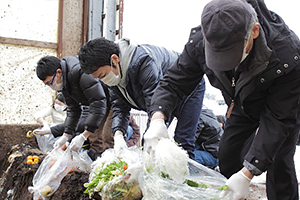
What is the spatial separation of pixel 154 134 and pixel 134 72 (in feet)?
2.62

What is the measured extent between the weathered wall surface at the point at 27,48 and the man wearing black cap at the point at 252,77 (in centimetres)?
489

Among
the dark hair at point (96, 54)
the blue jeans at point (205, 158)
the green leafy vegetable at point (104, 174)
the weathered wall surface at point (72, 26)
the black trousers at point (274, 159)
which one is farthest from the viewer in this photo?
the weathered wall surface at point (72, 26)

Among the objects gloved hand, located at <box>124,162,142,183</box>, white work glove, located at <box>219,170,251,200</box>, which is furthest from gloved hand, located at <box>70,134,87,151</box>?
white work glove, located at <box>219,170,251,200</box>

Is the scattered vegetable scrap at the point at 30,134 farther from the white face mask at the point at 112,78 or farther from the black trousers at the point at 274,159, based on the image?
the black trousers at the point at 274,159

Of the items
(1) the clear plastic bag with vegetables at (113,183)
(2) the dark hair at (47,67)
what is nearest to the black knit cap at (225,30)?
(1) the clear plastic bag with vegetables at (113,183)

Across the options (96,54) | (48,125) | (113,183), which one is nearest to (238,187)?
(113,183)

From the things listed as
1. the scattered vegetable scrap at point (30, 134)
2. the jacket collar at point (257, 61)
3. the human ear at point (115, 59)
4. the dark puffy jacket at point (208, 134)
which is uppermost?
the jacket collar at point (257, 61)

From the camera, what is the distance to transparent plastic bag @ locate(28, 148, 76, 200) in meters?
2.62

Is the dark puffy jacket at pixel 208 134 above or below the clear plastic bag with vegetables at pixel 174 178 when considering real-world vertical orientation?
below

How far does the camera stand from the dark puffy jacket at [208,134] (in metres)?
3.32

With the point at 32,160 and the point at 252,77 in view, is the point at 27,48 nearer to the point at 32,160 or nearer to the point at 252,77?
the point at 32,160

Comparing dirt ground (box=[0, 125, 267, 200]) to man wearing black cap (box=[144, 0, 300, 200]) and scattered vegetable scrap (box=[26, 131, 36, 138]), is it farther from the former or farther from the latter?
man wearing black cap (box=[144, 0, 300, 200])

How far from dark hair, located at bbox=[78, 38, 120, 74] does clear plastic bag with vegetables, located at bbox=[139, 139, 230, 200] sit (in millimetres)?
908

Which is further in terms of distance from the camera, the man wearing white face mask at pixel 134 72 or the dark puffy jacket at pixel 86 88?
the dark puffy jacket at pixel 86 88
